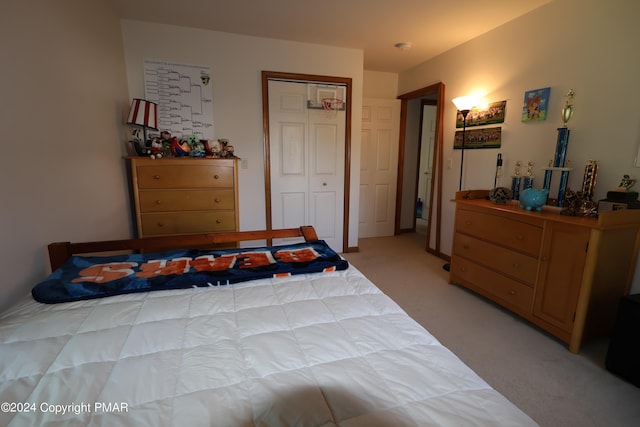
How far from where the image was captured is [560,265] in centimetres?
193

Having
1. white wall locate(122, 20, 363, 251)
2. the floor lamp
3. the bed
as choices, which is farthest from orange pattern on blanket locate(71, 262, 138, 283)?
the floor lamp

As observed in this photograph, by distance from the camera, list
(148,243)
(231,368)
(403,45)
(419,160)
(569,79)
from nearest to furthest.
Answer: (231,368) < (148,243) < (569,79) < (403,45) < (419,160)

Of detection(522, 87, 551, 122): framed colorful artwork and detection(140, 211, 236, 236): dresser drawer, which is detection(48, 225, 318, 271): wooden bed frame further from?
detection(522, 87, 551, 122): framed colorful artwork

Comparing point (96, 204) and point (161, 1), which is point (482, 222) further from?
point (161, 1)

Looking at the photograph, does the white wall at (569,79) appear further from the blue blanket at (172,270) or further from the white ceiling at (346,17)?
the blue blanket at (172,270)

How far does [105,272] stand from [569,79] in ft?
11.0

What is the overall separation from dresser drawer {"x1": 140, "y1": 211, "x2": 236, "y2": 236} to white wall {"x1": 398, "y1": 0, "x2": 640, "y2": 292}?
8.83 feet

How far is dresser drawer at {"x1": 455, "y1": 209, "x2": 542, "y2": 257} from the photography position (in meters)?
2.09

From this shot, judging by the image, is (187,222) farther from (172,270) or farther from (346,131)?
(346,131)

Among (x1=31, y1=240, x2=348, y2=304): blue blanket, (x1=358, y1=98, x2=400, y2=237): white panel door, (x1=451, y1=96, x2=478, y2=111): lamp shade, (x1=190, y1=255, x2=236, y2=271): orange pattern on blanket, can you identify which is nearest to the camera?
(x1=31, y1=240, x2=348, y2=304): blue blanket

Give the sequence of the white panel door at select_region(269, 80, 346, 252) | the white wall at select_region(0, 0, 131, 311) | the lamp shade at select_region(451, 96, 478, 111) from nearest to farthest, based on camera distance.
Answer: the white wall at select_region(0, 0, 131, 311) → the lamp shade at select_region(451, 96, 478, 111) → the white panel door at select_region(269, 80, 346, 252)

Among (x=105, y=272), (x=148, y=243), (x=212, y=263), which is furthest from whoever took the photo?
(x=148, y=243)

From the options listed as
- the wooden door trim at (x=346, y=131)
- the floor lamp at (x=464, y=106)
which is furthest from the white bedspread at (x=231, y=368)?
the floor lamp at (x=464, y=106)

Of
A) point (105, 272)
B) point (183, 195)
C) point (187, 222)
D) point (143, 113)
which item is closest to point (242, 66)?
point (143, 113)
